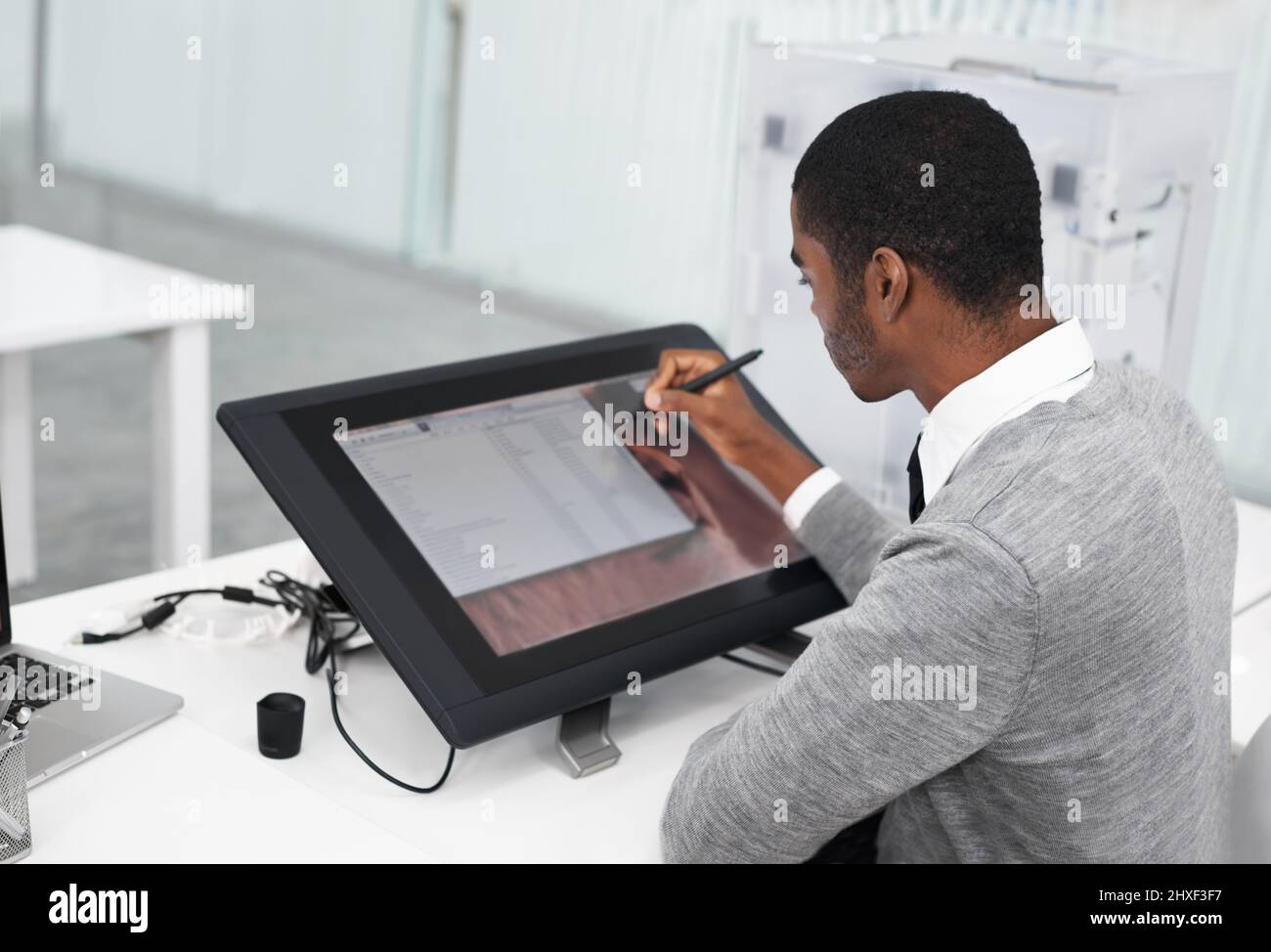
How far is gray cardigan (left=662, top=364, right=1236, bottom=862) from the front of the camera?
2.90 feet

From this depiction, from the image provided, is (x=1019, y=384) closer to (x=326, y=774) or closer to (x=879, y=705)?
(x=879, y=705)

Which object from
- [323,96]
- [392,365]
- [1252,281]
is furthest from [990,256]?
[323,96]

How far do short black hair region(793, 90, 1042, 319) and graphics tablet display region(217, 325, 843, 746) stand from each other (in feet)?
1.31

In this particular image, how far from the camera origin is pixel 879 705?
92cm

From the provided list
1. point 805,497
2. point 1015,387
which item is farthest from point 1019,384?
point 805,497

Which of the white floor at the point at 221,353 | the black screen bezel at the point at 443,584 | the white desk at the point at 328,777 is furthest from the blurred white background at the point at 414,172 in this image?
the black screen bezel at the point at 443,584

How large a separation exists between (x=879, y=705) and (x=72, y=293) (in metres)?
1.95

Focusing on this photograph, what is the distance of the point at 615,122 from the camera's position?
476 cm

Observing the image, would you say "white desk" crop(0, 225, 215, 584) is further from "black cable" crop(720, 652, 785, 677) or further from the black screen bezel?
"black cable" crop(720, 652, 785, 677)
